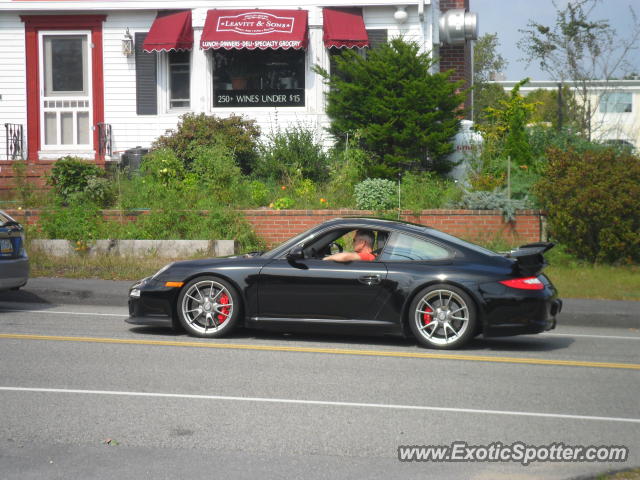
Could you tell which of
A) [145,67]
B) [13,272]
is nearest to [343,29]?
[145,67]

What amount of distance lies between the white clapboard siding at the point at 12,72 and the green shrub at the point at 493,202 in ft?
37.7

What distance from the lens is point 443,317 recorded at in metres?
9.14

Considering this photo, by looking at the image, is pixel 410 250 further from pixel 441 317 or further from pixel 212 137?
pixel 212 137

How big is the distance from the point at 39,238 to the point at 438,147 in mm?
8366

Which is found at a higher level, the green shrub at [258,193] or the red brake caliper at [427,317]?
the green shrub at [258,193]

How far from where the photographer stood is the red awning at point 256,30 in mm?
19719

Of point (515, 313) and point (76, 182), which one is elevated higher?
point (76, 182)

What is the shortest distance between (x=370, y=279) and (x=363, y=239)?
64 cm

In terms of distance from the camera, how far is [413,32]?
68.4 ft

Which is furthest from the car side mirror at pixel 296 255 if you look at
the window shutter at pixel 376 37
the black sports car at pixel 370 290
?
the window shutter at pixel 376 37

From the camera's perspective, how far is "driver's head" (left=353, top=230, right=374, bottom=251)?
31.7 ft

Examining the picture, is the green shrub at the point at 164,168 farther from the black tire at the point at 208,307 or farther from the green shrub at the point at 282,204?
the black tire at the point at 208,307

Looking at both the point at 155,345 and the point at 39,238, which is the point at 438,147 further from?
the point at 155,345

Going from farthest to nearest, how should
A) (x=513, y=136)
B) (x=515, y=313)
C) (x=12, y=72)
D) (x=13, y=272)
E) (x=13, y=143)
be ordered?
(x=12, y=72) → (x=13, y=143) → (x=513, y=136) → (x=13, y=272) → (x=515, y=313)
